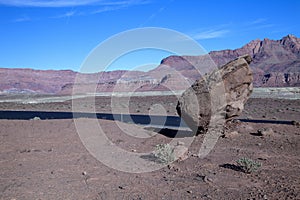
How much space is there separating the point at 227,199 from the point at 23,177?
4.96 meters

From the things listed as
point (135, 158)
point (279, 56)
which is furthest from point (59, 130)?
point (279, 56)

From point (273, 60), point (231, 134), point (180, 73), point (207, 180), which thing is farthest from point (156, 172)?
point (273, 60)

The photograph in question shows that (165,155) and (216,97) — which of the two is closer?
(165,155)

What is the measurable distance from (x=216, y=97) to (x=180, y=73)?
92.2 metres

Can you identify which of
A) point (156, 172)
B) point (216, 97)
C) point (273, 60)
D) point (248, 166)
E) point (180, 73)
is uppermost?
point (273, 60)

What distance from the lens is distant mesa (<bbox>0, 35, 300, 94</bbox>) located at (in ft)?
310

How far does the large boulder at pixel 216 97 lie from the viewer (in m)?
12.8

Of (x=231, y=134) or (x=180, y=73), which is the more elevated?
(x=180, y=73)

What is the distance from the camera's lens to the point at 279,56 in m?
138

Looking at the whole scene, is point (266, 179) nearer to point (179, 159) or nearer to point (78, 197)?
point (179, 159)

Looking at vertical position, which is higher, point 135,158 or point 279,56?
point 279,56

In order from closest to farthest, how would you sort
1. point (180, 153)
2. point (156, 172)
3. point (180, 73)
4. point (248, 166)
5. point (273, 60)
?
1. point (248, 166)
2. point (156, 172)
3. point (180, 153)
4. point (180, 73)
5. point (273, 60)

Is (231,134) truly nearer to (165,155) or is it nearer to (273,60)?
(165,155)

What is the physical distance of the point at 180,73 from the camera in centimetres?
10431
